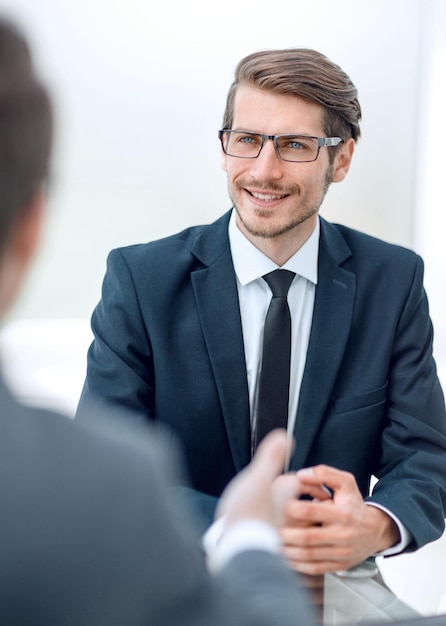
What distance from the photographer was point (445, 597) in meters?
1.52

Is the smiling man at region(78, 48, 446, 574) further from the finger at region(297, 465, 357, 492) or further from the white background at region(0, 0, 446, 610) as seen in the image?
the white background at region(0, 0, 446, 610)

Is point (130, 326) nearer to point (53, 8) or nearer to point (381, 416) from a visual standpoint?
point (381, 416)

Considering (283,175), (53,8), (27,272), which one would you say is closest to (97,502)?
(27,272)

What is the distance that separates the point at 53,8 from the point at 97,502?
2.37m

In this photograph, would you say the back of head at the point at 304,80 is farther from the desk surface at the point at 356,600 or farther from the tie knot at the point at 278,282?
the desk surface at the point at 356,600

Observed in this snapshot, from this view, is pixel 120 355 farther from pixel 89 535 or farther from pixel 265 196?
pixel 89 535

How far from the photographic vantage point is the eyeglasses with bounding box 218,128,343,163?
1869 millimetres

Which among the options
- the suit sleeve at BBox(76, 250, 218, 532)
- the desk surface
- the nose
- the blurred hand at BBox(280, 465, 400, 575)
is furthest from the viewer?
the nose

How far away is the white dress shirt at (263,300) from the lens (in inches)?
72.4

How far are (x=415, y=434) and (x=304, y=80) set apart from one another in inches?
32.9

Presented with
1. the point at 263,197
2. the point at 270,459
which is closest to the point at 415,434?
the point at 263,197

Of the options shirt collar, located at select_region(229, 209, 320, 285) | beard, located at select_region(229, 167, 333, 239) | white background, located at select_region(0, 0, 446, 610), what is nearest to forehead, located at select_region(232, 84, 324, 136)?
beard, located at select_region(229, 167, 333, 239)

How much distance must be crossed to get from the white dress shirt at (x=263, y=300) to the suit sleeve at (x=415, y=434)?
0.69 ft

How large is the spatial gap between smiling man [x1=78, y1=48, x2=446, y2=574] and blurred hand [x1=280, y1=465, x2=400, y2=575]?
0.20 metres
